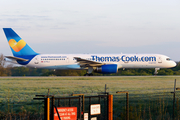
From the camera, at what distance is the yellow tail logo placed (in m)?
37.4

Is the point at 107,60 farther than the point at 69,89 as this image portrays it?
Yes

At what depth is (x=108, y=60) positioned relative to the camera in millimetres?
35750

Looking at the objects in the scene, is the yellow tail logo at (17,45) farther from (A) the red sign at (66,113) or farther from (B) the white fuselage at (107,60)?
(A) the red sign at (66,113)

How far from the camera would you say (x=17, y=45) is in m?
37.5

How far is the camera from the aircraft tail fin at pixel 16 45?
37312mm

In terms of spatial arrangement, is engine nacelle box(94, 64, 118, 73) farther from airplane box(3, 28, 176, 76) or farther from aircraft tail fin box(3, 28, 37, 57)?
aircraft tail fin box(3, 28, 37, 57)

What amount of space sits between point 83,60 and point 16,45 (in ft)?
36.1

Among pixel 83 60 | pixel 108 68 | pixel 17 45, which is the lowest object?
pixel 108 68

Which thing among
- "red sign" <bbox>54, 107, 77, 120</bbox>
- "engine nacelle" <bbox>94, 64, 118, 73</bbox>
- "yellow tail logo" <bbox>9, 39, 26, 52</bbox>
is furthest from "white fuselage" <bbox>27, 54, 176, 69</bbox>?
"red sign" <bbox>54, 107, 77, 120</bbox>

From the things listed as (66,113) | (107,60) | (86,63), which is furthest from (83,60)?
(66,113)

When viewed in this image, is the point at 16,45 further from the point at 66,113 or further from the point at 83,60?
the point at 66,113

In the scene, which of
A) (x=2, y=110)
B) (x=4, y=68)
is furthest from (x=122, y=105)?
(x=4, y=68)

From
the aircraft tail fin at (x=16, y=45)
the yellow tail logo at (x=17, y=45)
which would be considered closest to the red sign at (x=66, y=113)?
the aircraft tail fin at (x=16, y=45)

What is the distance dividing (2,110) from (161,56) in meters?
28.0
